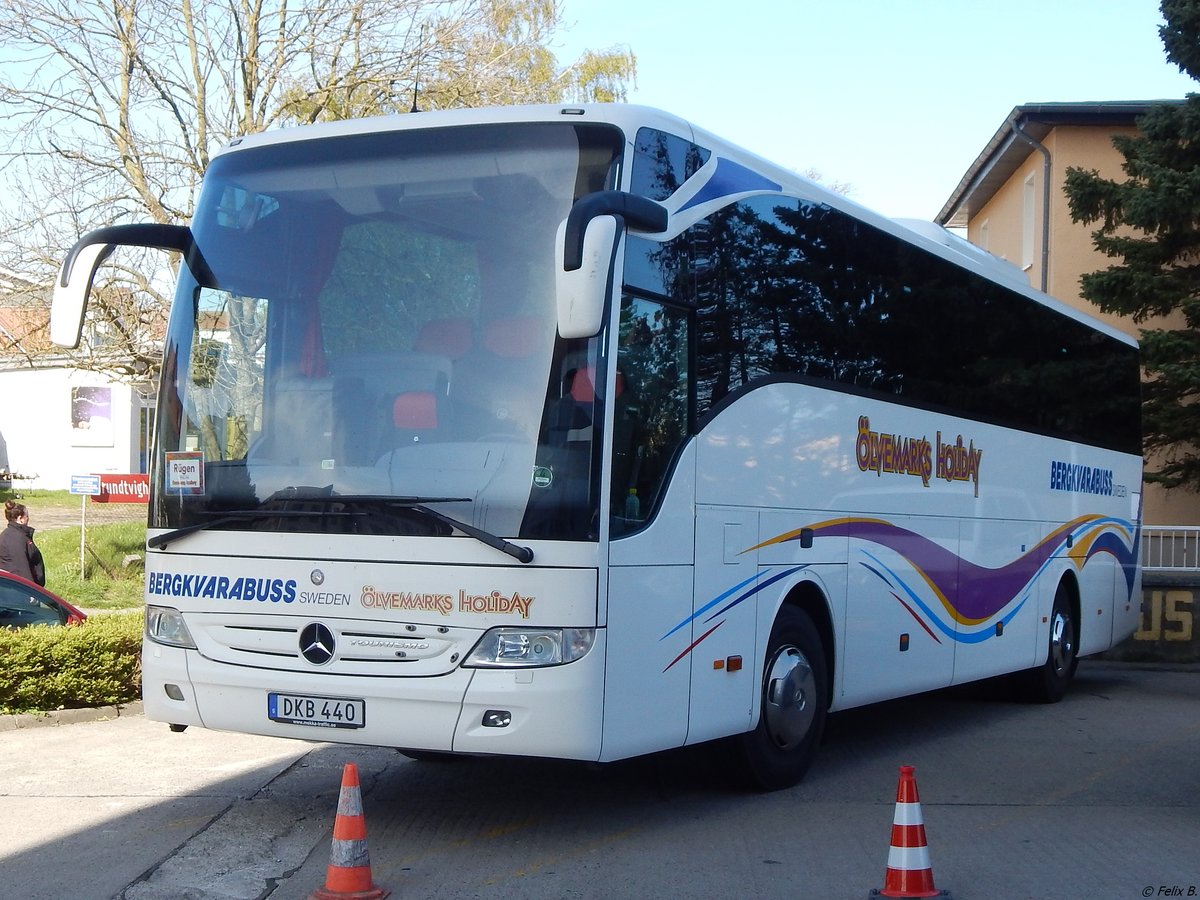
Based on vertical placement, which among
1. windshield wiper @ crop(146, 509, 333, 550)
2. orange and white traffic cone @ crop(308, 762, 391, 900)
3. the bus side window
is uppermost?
the bus side window

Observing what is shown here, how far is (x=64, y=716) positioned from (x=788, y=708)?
583 cm

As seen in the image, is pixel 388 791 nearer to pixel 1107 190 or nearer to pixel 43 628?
pixel 43 628

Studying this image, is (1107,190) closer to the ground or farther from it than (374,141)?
farther from it

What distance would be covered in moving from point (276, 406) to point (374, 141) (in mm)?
1439

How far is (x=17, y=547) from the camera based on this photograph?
15359 mm

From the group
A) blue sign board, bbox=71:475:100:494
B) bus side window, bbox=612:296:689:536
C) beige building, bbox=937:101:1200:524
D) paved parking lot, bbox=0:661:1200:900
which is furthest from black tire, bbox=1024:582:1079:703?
blue sign board, bbox=71:475:100:494

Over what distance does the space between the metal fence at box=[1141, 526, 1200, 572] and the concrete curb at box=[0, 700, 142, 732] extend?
11.6 m

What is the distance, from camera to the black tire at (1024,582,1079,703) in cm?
1325

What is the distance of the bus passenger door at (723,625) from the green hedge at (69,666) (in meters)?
5.52

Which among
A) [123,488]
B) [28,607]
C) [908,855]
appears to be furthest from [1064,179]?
[908,855]

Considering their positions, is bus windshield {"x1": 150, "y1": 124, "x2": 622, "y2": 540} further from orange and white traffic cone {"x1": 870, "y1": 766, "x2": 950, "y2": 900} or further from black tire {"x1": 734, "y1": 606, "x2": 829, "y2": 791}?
black tire {"x1": 734, "y1": 606, "x2": 829, "y2": 791}

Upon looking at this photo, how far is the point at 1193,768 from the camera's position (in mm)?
9602

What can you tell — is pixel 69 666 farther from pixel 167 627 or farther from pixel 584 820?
pixel 584 820

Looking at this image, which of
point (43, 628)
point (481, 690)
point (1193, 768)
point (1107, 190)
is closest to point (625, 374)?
point (481, 690)
